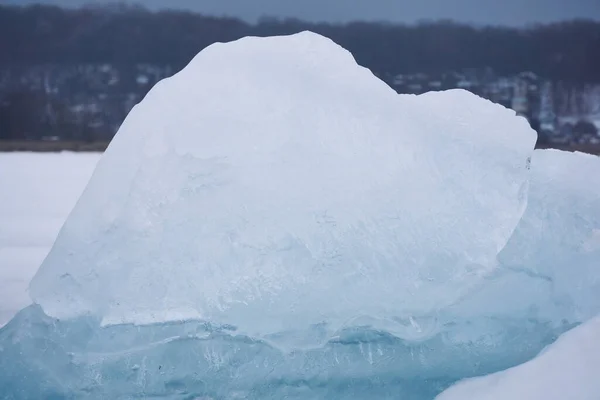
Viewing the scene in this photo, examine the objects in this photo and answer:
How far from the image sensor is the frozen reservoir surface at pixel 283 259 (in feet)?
6.57

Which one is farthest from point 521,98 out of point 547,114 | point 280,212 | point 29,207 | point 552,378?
point 29,207

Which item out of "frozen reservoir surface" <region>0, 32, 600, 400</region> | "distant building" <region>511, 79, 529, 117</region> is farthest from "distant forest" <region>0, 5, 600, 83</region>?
"frozen reservoir surface" <region>0, 32, 600, 400</region>

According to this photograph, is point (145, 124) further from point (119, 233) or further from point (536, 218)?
point (536, 218)

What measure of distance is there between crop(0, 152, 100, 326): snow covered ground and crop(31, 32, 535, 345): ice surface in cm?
115

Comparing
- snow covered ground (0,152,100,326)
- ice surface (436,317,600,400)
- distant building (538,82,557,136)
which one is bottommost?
snow covered ground (0,152,100,326)

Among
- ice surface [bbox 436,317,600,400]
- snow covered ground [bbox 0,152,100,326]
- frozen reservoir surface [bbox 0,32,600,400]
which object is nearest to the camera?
ice surface [bbox 436,317,600,400]

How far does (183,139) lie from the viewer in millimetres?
2068

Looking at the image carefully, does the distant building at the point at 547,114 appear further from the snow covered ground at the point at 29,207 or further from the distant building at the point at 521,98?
the snow covered ground at the point at 29,207

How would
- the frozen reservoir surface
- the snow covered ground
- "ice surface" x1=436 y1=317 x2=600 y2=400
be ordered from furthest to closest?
the snow covered ground, the frozen reservoir surface, "ice surface" x1=436 y1=317 x2=600 y2=400

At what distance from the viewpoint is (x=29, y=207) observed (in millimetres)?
4957

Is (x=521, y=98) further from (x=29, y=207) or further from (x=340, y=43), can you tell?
(x=29, y=207)

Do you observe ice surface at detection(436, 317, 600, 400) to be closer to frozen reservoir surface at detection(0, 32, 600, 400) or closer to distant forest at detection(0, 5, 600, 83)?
frozen reservoir surface at detection(0, 32, 600, 400)

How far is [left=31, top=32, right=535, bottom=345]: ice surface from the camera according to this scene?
2.01 meters

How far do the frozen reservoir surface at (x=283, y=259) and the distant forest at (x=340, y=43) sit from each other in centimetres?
304
